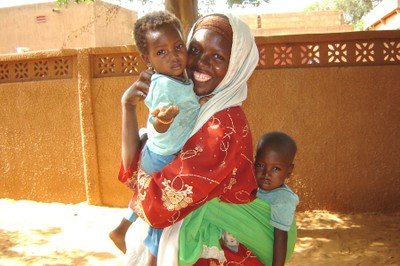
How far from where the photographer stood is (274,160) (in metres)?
1.95

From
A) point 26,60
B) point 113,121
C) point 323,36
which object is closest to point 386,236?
point 323,36

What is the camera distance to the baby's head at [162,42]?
1.78 m

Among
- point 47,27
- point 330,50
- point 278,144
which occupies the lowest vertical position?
point 278,144

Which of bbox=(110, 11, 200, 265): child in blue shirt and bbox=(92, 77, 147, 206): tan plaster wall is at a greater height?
bbox=(110, 11, 200, 265): child in blue shirt

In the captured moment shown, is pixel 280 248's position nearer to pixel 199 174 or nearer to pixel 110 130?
pixel 199 174

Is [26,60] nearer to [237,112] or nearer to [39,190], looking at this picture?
[39,190]

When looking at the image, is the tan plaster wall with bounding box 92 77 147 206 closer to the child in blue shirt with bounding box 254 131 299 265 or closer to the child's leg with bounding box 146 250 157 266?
the child in blue shirt with bounding box 254 131 299 265

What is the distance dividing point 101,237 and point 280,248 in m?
3.58

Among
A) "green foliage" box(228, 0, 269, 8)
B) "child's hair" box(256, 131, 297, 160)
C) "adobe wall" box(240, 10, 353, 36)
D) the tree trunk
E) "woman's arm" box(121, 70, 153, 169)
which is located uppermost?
"adobe wall" box(240, 10, 353, 36)

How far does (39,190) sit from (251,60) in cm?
520

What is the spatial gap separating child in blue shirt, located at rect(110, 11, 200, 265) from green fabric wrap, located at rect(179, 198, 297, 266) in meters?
0.15

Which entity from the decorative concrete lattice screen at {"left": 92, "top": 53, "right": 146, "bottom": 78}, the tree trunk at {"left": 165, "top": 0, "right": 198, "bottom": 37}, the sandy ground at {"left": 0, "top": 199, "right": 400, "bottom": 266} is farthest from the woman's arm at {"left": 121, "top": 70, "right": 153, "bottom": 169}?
the decorative concrete lattice screen at {"left": 92, "top": 53, "right": 146, "bottom": 78}

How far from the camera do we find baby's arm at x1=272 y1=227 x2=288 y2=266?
178cm

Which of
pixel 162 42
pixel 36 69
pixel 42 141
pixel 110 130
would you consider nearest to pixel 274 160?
pixel 162 42
